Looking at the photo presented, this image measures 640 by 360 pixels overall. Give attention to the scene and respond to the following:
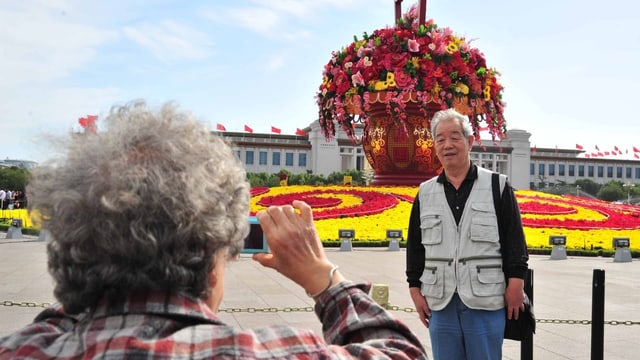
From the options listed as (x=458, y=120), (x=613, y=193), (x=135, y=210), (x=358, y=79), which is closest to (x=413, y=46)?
(x=358, y=79)

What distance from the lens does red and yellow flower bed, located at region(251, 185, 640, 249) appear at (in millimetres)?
13961

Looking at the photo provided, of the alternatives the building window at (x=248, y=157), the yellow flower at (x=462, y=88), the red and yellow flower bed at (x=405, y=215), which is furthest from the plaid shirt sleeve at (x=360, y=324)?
the building window at (x=248, y=157)

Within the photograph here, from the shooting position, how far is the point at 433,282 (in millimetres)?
2910

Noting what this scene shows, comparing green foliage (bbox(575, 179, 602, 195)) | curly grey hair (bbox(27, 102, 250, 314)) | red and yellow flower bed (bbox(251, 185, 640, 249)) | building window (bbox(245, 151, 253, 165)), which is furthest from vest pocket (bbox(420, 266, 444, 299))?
green foliage (bbox(575, 179, 602, 195))

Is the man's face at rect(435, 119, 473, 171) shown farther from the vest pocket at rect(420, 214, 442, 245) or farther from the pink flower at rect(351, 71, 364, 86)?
the pink flower at rect(351, 71, 364, 86)

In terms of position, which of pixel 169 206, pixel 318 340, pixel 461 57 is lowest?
pixel 318 340

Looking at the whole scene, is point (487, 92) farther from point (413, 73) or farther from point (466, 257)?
point (466, 257)

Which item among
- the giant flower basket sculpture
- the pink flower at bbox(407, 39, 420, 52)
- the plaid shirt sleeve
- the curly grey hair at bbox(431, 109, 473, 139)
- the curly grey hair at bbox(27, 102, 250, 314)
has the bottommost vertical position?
the plaid shirt sleeve

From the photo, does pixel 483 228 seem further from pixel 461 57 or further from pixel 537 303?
pixel 461 57

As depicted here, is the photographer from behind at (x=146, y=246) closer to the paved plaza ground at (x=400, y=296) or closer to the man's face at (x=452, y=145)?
the man's face at (x=452, y=145)

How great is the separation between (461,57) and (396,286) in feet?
33.8

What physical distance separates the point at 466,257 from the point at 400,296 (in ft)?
13.8

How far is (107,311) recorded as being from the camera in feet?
3.49

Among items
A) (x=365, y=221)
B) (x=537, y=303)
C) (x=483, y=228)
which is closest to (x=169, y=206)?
(x=483, y=228)
